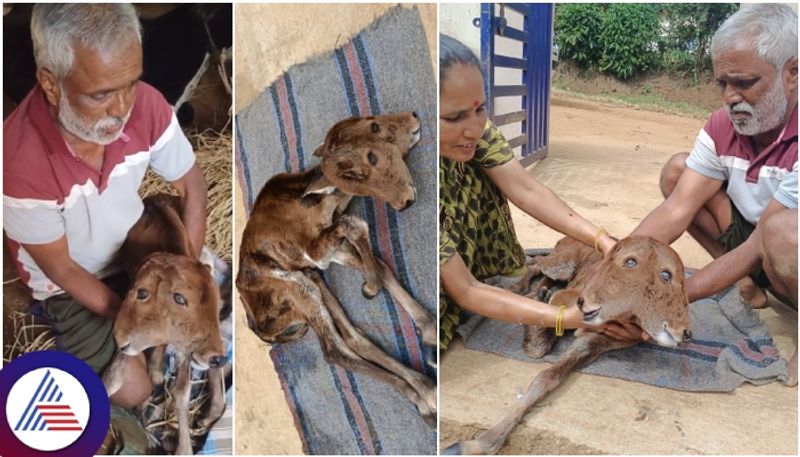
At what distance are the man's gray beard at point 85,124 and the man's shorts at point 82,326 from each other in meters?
0.46

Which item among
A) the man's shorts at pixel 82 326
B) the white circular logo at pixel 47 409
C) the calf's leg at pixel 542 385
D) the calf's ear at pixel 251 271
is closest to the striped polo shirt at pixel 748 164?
the calf's leg at pixel 542 385

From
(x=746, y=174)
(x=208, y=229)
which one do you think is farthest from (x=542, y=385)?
(x=208, y=229)

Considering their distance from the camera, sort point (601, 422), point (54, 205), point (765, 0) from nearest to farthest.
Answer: point (765, 0) < point (601, 422) < point (54, 205)

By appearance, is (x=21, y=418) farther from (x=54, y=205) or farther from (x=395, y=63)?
(x=395, y=63)

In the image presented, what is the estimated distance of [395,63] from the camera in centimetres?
211

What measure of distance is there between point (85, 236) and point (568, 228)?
5.15 ft

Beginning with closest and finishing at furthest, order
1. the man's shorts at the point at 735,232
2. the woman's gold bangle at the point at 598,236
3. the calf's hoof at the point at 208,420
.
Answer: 1. the man's shorts at the point at 735,232
2. the woman's gold bangle at the point at 598,236
3. the calf's hoof at the point at 208,420

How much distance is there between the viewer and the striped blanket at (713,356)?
6.58 feet

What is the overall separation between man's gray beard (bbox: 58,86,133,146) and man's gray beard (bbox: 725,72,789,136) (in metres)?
1.86

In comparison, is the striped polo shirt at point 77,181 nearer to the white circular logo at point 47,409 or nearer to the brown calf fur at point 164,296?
the brown calf fur at point 164,296

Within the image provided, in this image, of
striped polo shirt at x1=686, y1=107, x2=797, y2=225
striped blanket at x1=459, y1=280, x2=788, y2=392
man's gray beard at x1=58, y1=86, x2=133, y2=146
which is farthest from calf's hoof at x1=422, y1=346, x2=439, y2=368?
man's gray beard at x1=58, y1=86, x2=133, y2=146

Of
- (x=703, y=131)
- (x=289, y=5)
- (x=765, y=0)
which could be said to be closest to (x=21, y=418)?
(x=289, y=5)

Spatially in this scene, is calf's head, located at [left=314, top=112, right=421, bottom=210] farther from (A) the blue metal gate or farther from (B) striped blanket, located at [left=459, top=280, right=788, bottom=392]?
(B) striped blanket, located at [left=459, top=280, right=788, bottom=392]

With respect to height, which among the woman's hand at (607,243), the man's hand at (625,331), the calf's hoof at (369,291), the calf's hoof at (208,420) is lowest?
the calf's hoof at (208,420)
